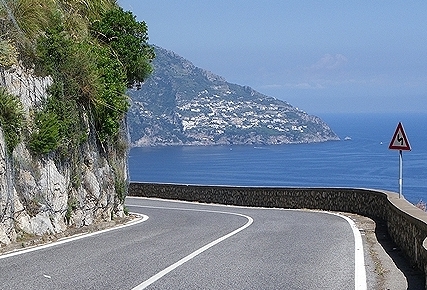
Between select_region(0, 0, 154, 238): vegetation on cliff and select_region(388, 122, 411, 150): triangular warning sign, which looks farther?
select_region(388, 122, 411, 150): triangular warning sign

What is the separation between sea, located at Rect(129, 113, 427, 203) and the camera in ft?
345

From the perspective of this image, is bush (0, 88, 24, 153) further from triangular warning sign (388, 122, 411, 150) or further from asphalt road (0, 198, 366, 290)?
triangular warning sign (388, 122, 411, 150)

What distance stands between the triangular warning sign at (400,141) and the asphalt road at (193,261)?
8.23ft

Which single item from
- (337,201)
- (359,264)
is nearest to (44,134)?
(359,264)

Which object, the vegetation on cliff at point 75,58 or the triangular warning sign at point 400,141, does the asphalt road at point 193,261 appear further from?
→ the vegetation on cliff at point 75,58

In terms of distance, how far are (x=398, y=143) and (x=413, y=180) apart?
288 feet

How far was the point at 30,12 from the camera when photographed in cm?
1708

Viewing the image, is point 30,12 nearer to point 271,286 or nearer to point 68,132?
point 68,132

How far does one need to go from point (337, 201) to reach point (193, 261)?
15859mm

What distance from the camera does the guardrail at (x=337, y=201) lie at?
38.9 feet

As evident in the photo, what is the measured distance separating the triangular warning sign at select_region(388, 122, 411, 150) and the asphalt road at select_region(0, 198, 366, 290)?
251 centimetres

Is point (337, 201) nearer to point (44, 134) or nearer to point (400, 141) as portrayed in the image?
point (400, 141)

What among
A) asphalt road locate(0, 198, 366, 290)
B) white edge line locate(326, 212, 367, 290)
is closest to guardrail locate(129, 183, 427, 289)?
white edge line locate(326, 212, 367, 290)

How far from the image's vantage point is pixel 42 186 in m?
15.4
